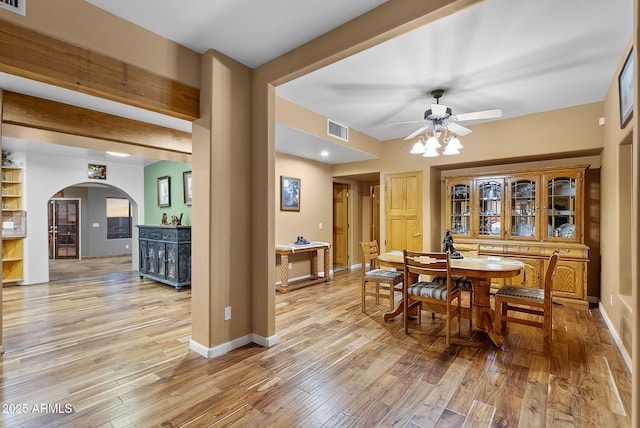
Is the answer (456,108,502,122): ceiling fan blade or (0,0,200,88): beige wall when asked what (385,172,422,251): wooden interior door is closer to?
(456,108,502,122): ceiling fan blade

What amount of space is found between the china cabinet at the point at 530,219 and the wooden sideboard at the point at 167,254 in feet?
15.3

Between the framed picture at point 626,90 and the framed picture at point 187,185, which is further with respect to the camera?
the framed picture at point 187,185

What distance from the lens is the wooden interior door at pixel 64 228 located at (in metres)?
9.27

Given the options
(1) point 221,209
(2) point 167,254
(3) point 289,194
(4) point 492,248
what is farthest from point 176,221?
(4) point 492,248

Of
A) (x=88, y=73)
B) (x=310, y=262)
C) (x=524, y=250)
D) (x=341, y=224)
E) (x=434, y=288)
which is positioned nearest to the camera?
(x=88, y=73)

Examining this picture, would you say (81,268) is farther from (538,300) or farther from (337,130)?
(538,300)

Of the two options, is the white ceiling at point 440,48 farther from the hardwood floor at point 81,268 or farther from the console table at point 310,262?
the hardwood floor at point 81,268

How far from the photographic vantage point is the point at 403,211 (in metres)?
5.64

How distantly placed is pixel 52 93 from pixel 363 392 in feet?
13.5

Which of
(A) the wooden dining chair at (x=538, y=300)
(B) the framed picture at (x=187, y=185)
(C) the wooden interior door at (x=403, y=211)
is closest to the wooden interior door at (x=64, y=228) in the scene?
(B) the framed picture at (x=187, y=185)

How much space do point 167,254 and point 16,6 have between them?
421 cm

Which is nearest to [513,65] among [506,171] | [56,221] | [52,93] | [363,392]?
[506,171]

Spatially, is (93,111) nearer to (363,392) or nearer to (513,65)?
(363,392)

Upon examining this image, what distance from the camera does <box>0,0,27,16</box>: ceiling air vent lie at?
1771mm
